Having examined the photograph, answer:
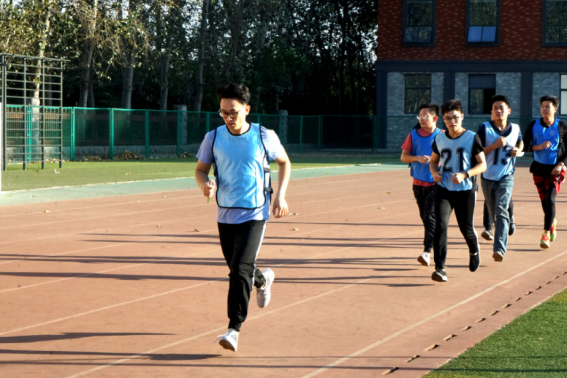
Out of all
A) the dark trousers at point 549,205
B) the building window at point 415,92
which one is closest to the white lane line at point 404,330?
the dark trousers at point 549,205

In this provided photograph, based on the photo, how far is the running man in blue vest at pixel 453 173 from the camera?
815 cm

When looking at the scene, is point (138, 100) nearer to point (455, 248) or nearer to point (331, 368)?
point (455, 248)

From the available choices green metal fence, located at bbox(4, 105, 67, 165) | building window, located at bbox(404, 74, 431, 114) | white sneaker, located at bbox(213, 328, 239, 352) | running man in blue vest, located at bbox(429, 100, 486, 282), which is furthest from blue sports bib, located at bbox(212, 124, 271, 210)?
building window, located at bbox(404, 74, 431, 114)

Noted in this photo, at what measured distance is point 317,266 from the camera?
9.12 metres

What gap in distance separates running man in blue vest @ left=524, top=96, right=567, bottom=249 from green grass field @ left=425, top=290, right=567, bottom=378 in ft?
13.1

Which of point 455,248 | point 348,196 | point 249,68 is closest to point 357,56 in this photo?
point 249,68

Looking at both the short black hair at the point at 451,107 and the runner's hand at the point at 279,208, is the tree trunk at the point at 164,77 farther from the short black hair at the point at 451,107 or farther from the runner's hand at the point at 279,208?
the runner's hand at the point at 279,208

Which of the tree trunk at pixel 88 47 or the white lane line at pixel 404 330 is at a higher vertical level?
the tree trunk at pixel 88 47

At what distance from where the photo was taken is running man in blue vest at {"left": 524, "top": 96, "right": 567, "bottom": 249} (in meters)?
10.2

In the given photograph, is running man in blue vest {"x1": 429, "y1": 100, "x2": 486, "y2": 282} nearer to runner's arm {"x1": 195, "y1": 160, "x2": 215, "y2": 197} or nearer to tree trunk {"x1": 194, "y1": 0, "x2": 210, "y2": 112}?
runner's arm {"x1": 195, "y1": 160, "x2": 215, "y2": 197}

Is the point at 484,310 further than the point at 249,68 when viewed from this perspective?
No

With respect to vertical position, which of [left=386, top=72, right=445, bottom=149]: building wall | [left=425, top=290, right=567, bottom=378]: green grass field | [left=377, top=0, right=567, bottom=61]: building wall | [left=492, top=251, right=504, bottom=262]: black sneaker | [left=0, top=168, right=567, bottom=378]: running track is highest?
[left=377, top=0, right=567, bottom=61]: building wall

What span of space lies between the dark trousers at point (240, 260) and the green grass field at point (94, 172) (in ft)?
46.3

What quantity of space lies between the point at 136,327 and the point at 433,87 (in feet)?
127
